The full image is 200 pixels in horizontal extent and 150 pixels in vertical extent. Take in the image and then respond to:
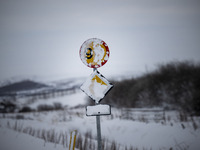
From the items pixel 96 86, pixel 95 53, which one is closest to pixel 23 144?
pixel 96 86

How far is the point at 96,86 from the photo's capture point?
2.41m

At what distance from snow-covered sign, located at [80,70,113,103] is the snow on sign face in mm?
244

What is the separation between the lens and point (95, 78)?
243cm

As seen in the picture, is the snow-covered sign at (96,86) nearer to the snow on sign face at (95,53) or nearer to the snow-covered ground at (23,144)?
the snow on sign face at (95,53)

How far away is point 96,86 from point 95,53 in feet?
2.29

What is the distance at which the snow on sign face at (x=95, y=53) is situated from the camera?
8.38ft

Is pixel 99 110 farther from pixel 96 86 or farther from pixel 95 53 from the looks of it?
pixel 95 53

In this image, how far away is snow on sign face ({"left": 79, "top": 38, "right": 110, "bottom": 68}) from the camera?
2555 millimetres

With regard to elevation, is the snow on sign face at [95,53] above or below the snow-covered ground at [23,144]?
above

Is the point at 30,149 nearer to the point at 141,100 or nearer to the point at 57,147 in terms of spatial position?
the point at 57,147

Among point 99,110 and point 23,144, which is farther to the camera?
point 23,144

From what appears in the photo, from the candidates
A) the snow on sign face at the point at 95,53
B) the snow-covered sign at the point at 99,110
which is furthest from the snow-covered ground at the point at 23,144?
the snow on sign face at the point at 95,53

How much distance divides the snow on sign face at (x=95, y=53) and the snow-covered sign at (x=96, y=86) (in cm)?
24

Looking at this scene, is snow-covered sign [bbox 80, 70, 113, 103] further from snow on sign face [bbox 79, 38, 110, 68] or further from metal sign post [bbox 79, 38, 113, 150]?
snow on sign face [bbox 79, 38, 110, 68]
